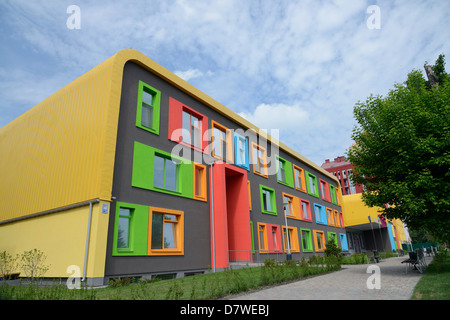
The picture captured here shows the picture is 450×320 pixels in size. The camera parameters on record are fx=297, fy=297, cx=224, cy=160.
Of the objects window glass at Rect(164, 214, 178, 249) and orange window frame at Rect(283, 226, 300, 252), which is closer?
window glass at Rect(164, 214, 178, 249)

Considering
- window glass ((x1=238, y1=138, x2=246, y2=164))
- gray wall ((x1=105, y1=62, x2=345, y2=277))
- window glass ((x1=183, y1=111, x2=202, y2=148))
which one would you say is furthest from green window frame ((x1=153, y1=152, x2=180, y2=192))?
window glass ((x1=238, y1=138, x2=246, y2=164))

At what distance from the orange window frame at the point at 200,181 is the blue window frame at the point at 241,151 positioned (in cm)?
374

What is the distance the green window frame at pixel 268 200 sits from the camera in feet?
77.8

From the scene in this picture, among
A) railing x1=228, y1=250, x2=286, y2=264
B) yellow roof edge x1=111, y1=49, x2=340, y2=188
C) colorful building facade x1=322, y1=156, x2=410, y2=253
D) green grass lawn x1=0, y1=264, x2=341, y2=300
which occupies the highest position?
yellow roof edge x1=111, y1=49, x2=340, y2=188

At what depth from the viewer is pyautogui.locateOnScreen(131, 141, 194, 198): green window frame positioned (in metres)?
14.2

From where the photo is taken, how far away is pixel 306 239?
29156 mm

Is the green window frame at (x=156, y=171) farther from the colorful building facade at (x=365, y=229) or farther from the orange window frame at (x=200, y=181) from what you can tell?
the colorful building facade at (x=365, y=229)

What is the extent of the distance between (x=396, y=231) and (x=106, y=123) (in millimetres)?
54777

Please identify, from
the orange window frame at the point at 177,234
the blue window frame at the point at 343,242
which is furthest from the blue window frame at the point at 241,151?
the blue window frame at the point at 343,242

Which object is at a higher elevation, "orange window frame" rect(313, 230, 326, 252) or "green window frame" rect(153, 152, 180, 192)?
"green window frame" rect(153, 152, 180, 192)

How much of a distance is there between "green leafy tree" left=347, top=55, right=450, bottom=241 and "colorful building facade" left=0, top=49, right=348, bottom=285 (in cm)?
814

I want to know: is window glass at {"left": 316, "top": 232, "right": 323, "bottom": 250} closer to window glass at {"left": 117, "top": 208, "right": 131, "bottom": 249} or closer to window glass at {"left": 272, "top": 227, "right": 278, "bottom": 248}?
window glass at {"left": 272, "top": 227, "right": 278, "bottom": 248}
